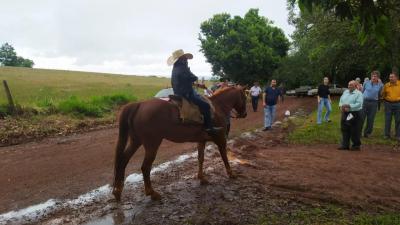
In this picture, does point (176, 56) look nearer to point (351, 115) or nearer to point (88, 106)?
point (351, 115)

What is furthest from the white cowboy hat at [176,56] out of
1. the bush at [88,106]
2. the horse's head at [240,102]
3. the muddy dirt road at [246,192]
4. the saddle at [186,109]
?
the bush at [88,106]

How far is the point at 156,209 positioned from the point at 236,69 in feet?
106

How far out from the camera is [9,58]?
359 feet

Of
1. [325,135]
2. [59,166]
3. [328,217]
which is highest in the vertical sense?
[328,217]

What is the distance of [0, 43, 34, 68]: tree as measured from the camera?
354 feet

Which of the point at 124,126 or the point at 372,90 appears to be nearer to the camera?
the point at 124,126

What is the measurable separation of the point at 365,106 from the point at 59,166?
9.25 m

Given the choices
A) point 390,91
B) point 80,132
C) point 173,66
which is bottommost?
point 80,132

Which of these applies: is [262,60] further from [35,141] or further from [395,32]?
[35,141]

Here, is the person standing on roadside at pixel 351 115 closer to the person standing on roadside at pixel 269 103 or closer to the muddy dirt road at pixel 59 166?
the muddy dirt road at pixel 59 166

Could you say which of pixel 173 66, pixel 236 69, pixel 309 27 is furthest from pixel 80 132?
pixel 236 69

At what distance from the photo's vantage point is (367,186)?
7.43 m

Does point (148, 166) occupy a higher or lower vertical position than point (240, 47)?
lower

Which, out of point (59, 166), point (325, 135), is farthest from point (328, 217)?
point (325, 135)
